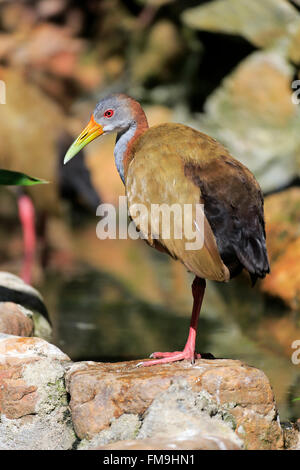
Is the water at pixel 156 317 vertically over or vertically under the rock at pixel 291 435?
under

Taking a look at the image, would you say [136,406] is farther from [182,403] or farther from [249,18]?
[249,18]

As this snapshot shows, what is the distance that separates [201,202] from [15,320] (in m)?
1.14

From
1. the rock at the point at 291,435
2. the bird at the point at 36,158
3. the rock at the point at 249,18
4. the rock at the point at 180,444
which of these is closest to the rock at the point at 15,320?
the rock at the point at 180,444

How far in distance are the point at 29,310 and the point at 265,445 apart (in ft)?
5.41

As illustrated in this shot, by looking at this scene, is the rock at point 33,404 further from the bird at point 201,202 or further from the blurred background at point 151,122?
the blurred background at point 151,122

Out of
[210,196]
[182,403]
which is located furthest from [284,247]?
[182,403]

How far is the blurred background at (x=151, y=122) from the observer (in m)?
4.56

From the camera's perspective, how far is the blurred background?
4.56 metres

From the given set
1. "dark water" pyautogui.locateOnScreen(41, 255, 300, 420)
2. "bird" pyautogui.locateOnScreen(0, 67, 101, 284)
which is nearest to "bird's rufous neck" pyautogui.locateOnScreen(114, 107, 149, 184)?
"dark water" pyautogui.locateOnScreen(41, 255, 300, 420)

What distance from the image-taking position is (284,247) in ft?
17.2

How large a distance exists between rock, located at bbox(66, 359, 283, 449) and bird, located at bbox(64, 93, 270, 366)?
0.74 ft

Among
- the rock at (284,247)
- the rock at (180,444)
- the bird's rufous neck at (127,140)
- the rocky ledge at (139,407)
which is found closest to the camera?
the rock at (180,444)

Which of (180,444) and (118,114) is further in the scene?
(118,114)
